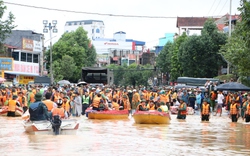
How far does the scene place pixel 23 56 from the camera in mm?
79875

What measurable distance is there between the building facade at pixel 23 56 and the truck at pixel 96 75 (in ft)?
49.2

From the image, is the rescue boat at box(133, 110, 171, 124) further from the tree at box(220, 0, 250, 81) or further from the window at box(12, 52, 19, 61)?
the window at box(12, 52, 19, 61)

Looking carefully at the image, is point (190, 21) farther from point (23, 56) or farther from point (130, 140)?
→ point (130, 140)

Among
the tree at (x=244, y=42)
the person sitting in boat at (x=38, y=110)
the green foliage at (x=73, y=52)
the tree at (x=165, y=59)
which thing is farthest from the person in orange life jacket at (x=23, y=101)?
the tree at (x=165, y=59)

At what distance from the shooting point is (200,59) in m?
72.3

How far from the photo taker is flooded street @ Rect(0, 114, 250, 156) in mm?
18953

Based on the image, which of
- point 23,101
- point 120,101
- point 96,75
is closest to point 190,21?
point 96,75

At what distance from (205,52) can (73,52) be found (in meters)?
30.3

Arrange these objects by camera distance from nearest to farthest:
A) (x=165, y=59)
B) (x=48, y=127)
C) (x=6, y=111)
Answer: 1. (x=48, y=127)
2. (x=6, y=111)
3. (x=165, y=59)

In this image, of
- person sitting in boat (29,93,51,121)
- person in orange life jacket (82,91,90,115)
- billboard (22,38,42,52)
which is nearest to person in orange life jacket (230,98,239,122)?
person in orange life jacket (82,91,90,115)

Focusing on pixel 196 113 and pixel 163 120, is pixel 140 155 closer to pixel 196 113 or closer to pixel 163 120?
pixel 163 120

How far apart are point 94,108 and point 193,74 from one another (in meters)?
40.2

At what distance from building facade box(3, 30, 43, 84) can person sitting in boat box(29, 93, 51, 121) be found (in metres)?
51.5

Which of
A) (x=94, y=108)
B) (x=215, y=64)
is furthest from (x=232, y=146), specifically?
(x=215, y=64)
